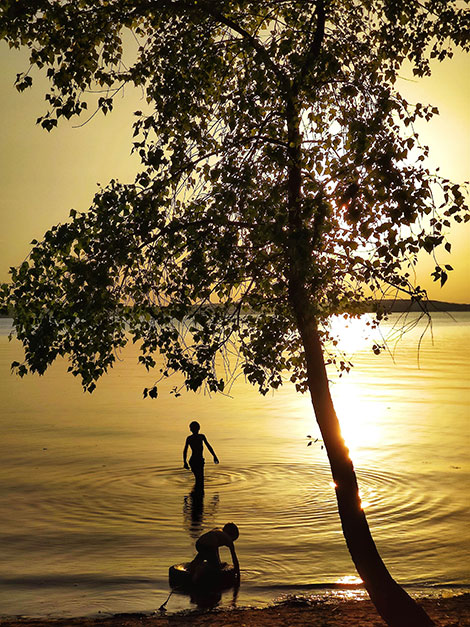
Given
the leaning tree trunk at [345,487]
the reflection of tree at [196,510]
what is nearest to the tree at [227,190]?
the leaning tree trunk at [345,487]

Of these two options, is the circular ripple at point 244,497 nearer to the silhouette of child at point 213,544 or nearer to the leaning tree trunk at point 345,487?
the silhouette of child at point 213,544

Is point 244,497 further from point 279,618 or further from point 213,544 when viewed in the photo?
point 279,618

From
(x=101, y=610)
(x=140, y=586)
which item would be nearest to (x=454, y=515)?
(x=140, y=586)

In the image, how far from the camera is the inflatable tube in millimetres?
13203

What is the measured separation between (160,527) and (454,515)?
24.5ft

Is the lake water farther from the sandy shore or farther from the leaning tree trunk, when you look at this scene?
the leaning tree trunk

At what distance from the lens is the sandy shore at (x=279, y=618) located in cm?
1109

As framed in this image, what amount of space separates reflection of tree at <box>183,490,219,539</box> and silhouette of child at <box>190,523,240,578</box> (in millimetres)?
3773

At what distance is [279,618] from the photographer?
1138 cm

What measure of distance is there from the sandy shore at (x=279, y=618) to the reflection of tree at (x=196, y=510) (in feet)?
17.6

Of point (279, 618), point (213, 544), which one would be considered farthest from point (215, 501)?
point (279, 618)

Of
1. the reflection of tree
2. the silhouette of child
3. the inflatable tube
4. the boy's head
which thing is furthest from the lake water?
the boy's head

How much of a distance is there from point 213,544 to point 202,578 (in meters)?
0.81

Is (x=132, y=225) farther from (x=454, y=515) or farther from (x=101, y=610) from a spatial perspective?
(x=454, y=515)
